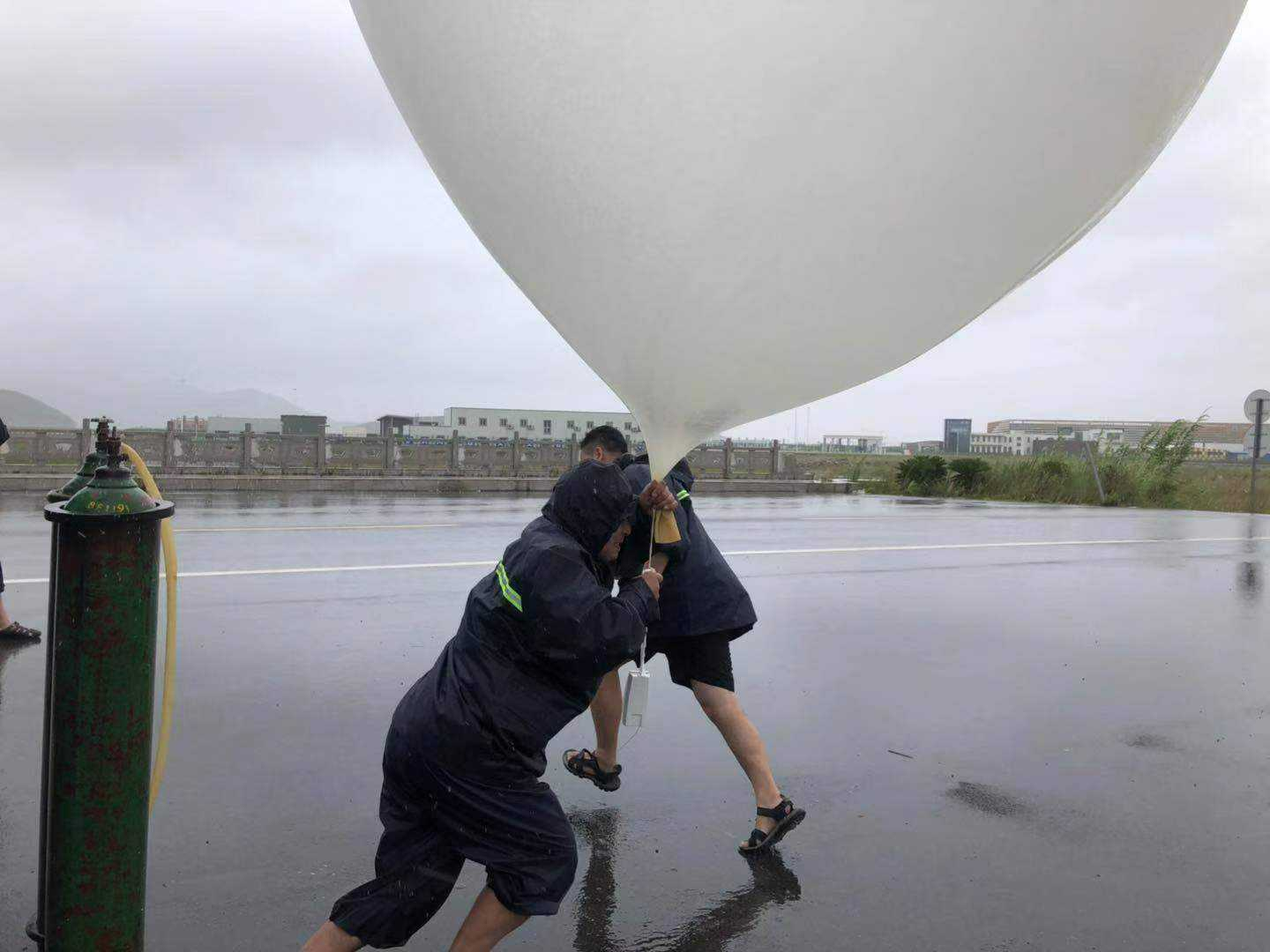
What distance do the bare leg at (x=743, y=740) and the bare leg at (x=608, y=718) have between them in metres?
0.38

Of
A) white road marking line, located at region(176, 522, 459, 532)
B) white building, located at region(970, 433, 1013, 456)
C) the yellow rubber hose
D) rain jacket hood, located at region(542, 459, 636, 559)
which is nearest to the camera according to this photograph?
rain jacket hood, located at region(542, 459, 636, 559)

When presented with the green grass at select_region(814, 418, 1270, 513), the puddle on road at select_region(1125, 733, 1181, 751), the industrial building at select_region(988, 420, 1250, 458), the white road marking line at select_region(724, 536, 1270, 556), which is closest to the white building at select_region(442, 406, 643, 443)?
the industrial building at select_region(988, 420, 1250, 458)

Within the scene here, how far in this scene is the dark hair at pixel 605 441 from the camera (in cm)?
297

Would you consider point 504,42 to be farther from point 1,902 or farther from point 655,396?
point 1,902

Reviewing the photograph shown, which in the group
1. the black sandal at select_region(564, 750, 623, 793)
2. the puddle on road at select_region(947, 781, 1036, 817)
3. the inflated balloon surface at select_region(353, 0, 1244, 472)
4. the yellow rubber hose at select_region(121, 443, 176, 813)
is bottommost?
the puddle on road at select_region(947, 781, 1036, 817)

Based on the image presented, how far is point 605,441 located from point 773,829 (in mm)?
1418

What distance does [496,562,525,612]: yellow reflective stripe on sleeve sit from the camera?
2.20 m

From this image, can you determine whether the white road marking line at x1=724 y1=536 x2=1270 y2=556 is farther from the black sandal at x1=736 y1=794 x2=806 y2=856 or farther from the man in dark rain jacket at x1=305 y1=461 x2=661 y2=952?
the man in dark rain jacket at x1=305 y1=461 x2=661 y2=952

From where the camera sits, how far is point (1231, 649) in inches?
256

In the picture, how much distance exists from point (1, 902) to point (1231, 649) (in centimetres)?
696

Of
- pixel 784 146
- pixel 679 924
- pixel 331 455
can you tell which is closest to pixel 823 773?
pixel 679 924

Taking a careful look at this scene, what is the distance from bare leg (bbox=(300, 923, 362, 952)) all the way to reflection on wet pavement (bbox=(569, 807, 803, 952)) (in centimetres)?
72

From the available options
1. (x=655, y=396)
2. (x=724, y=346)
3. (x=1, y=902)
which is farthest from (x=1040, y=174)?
(x=1, y=902)

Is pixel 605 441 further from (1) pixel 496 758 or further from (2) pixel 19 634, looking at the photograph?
(2) pixel 19 634
